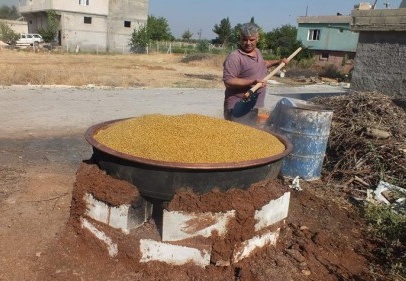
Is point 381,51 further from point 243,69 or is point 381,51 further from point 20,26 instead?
point 20,26

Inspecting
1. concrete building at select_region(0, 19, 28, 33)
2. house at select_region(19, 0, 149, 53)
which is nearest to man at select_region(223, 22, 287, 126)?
house at select_region(19, 0, 149, 53)

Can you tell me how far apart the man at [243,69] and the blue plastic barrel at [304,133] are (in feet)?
1.61

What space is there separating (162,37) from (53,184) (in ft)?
141

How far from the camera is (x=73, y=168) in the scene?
4527 millimetres

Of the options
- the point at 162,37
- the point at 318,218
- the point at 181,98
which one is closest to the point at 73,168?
the point at 318,218

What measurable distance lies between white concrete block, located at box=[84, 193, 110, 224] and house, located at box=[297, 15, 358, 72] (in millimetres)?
29483

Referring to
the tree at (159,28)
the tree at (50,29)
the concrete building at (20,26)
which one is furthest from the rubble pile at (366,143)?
the concrete building at (20,26)

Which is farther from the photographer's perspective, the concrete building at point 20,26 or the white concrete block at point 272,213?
the concrete building at point 20,26

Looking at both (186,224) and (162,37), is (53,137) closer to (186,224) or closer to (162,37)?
(186,224)

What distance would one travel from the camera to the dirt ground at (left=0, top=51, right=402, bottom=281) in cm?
253

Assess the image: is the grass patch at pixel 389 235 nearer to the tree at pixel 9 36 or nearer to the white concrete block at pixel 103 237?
the white concrete block at pixel 103 237

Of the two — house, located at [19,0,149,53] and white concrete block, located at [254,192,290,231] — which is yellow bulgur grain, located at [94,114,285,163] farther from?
house, located at [19,0,149,53]

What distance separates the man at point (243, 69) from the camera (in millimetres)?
3662

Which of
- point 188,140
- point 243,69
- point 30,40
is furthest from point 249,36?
point 30,40
